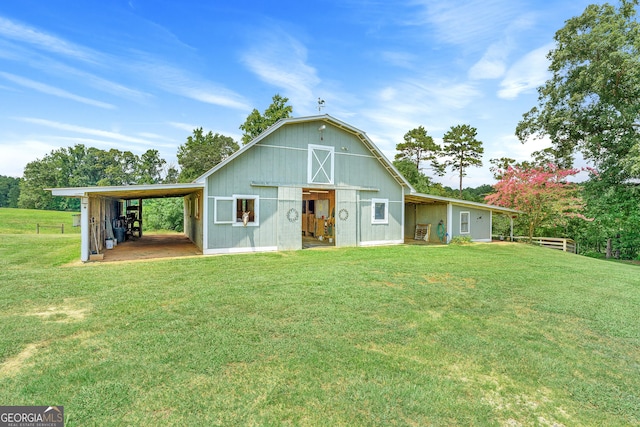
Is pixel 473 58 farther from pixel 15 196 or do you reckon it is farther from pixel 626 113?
pixel 15 196

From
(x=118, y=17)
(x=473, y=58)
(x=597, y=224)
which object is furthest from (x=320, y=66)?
(x=597, y=224)

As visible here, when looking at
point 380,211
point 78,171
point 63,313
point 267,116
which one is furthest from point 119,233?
point 78,171

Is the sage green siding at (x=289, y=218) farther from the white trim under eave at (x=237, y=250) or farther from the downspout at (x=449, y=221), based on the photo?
the downspout at (x=449, y=221)

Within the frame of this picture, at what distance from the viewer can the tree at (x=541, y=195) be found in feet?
56.5

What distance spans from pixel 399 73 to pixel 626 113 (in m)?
12.5

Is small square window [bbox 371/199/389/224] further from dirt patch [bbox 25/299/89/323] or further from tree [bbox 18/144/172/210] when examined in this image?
tree [bbox 18/144/172/210]

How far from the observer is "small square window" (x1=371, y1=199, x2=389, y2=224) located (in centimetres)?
1416

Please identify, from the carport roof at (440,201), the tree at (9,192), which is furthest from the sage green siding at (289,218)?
the tree at (9,192)

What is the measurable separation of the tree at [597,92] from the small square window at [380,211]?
1187 cm

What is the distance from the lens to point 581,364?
12.0 ft

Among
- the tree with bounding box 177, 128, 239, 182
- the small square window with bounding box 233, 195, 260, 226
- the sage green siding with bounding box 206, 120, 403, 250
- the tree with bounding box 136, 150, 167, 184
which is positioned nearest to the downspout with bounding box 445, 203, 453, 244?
the sage green siding with bounding box 206, 120, 403, 250

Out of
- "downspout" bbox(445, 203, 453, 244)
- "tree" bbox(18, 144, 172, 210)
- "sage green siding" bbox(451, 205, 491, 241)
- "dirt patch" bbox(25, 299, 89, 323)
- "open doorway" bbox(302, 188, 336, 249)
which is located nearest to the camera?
"dirt patch" bbox(25, 299, 89, 323)

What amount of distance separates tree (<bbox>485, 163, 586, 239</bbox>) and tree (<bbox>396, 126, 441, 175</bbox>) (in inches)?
587

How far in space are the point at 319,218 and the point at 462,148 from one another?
22174 millimetres
